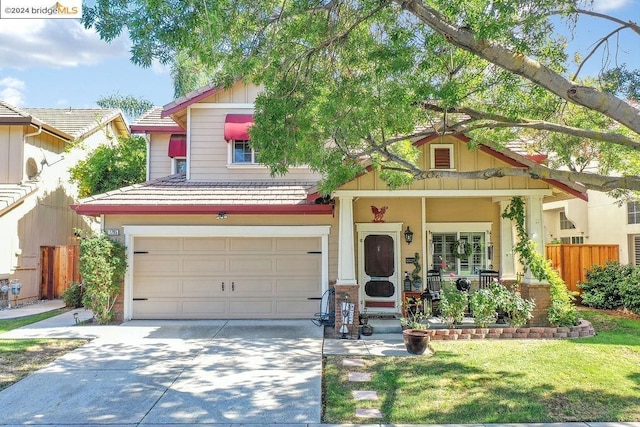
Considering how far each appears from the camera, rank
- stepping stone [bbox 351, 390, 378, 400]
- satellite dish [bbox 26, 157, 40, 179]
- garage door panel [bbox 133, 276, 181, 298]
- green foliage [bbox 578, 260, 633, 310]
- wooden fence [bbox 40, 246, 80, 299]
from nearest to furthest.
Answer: stepping stone [bbox 351, 390, 378, 400] → garage door panel [bbox 133, 276, 181, 298] → green foliage [bbox 578, 260, 633, 310] → satellite dish [bbox 26, 157, 40, 179] → wooden fence [bbox 40, 246, 80, 299]

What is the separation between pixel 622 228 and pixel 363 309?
33.7ft

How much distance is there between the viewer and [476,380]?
7277 mm

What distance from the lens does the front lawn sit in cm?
764

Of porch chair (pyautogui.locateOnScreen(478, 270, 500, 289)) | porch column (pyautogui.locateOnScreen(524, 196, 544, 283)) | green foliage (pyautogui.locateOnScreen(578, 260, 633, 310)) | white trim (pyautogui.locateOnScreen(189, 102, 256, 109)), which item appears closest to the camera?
porch column (pyautogui.locateOnScreen(524, 196, 544, 283))

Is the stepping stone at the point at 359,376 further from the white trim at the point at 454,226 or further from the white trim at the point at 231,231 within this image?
the white trim at the point at 454,226

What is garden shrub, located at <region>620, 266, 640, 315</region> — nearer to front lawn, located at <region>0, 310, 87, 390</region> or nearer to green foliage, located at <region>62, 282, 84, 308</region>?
front lawn, located at <region>0, 310, 87, 390</region>

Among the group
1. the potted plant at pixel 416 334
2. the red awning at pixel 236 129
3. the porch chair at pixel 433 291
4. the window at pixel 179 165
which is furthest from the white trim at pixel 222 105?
the potted plant at pixel 416 334

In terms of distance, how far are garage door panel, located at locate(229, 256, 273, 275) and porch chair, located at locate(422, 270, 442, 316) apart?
13.2 feet

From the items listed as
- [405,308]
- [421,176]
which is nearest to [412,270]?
[405,308]

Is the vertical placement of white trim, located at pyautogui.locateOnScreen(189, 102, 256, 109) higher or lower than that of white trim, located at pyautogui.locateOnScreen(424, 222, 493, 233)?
higher

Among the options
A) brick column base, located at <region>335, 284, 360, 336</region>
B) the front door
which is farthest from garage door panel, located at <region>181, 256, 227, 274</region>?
the front door

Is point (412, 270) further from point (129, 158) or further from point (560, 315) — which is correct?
point (129, 158)

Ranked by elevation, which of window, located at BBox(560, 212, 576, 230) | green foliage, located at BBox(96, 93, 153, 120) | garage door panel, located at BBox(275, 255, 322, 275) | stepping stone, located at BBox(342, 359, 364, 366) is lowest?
stepping stone, located at BBox(342, 359, 364, 366)

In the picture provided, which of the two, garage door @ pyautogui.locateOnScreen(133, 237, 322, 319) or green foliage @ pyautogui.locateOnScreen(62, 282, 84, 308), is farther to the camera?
green foliage @ pyautogui.locateOnScreen(62, 282, 84, 308)
